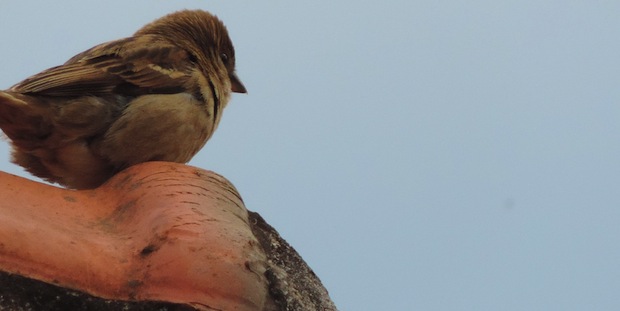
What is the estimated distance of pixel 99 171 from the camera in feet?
10.7

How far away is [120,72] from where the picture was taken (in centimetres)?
362

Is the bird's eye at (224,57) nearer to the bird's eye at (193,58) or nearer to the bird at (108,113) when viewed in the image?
the bird's eye at (193,58)

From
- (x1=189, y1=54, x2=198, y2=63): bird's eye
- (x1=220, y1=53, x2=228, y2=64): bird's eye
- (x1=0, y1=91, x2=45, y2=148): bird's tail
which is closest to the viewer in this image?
(x1=0, y1=91, x2=45, y2=148): bird's tail

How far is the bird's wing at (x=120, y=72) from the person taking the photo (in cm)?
332

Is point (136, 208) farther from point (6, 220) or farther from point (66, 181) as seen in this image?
point (66, 181)

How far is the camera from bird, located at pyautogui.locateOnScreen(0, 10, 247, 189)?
322 cm

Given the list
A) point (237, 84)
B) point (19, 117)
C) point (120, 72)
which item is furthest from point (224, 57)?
point (19, 117)

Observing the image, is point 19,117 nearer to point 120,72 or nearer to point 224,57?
point 120,72

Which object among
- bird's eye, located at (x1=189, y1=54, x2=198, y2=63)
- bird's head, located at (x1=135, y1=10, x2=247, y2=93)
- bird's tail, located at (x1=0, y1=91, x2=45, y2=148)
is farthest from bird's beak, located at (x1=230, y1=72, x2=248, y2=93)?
bird's tail, located at (x1=0, y1=91, x2=45, y2=148)

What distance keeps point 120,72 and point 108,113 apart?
1.04ft

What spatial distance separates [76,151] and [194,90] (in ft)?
2.08

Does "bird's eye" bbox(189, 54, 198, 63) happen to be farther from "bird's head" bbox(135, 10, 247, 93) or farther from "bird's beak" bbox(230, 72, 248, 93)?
"bird's beak" bbox(230, 72, 248, 93)

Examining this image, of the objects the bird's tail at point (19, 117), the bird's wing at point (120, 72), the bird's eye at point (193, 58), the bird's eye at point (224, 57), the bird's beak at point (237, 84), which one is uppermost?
the bird's eye at point (224, 57)

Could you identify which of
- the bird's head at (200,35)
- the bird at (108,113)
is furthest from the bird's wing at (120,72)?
the bird's head at (200,35)
